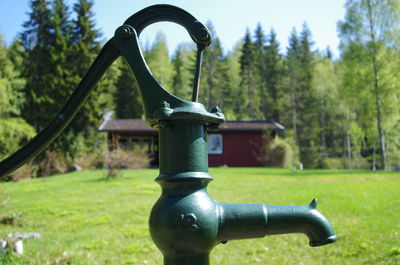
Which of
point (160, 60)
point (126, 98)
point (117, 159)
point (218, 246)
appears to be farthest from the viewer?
point (160, 60)

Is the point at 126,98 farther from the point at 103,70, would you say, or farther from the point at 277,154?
the point at 103,70

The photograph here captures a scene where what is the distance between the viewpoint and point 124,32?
3.40 ft

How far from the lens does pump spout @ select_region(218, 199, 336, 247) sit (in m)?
1.04

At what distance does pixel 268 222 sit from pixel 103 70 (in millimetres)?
669

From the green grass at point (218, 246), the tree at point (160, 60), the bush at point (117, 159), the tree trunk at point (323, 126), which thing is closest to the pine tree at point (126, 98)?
the tree at point (160, 60)

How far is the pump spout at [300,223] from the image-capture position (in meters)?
1.06

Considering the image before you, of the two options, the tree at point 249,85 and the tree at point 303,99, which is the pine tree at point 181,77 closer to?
the tree at point 249,85

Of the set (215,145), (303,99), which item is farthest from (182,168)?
(303,99)

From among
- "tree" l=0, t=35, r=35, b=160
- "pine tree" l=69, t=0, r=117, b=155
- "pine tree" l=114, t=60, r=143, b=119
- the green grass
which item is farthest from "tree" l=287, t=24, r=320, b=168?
the green grass

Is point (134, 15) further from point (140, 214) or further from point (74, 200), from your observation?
point (74, 200)

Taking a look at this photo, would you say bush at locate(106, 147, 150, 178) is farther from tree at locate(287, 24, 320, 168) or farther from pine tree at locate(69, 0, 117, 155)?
tree at locate(287, 24, 320, 168)

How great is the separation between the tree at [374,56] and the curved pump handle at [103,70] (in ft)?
76.3

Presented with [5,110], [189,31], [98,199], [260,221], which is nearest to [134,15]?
[189,31]

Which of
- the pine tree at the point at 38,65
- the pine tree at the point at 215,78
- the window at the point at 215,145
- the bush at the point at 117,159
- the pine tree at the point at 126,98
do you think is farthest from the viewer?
the pine tree at the point at 215,78
